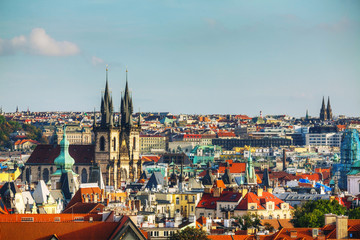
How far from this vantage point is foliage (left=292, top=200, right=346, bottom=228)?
56300mm

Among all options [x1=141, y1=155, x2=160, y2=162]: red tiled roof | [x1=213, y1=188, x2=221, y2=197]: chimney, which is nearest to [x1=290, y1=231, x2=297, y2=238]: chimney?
[x1=213, y1=188, x2=221, y2=197]: chimney

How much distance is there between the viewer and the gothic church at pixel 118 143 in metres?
113

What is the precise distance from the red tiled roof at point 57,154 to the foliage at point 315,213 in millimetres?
51172

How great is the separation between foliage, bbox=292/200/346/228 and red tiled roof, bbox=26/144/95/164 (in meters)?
51.2

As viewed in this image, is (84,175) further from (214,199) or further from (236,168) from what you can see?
(214,199)

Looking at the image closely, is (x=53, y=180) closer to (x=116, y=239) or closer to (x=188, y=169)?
(x=188, y=169)

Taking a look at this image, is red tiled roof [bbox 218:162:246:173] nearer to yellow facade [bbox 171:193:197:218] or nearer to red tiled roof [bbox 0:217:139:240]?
yellow facade [bbox 171:193:197:218]

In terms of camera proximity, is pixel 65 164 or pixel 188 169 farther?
pixel 188 169

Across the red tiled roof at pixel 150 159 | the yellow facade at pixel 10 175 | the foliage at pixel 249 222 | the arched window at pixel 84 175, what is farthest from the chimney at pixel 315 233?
the red tiled roof at pixel 150 159

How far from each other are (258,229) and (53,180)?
127 ft

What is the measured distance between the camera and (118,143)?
115 meters

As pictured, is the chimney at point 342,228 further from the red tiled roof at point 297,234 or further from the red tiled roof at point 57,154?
the red tiled roof at point 57,154

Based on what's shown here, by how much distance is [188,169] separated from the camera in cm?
13750

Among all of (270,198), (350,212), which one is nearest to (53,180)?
(270,198)
